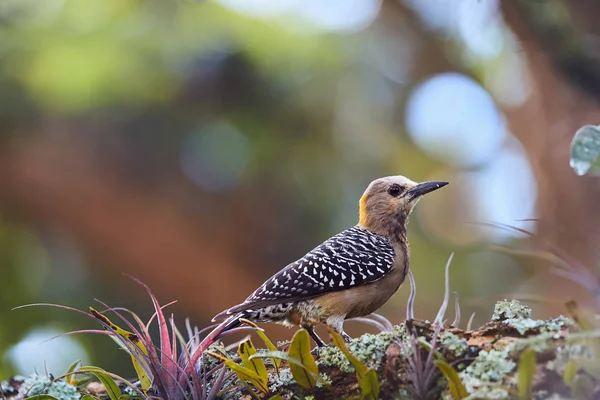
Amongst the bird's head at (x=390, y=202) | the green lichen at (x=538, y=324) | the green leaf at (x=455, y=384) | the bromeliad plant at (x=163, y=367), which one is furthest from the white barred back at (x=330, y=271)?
the green leaf at (x=455, y=384)

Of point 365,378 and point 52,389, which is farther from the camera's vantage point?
point 52,389

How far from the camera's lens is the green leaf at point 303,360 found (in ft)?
6.88

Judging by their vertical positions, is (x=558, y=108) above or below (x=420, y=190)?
above

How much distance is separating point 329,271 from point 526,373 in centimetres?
173

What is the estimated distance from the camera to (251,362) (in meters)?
2.33

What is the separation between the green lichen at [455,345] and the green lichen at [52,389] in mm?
1548

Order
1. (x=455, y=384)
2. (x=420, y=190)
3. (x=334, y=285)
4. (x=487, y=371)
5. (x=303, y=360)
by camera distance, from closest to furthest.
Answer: (x=455, y=384)
(x=487, y=371)
(x=303, y=360)
(x=334, y=285)
(x=420, y=190)

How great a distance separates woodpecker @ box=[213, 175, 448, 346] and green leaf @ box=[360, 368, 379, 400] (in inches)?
38.0

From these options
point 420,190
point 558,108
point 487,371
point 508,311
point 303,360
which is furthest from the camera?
point 558,108

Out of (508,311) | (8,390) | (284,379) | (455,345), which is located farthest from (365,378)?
(8,390)

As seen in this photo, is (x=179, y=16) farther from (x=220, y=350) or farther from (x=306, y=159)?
(x=220, y=350)

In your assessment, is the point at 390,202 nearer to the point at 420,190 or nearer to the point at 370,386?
the point at 420,190

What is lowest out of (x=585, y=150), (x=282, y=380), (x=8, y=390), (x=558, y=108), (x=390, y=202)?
(x=8, y=390)

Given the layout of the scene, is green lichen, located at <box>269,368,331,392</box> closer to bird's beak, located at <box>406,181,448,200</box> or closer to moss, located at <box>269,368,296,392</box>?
moss, located at <box>269,368,296,392</box>
